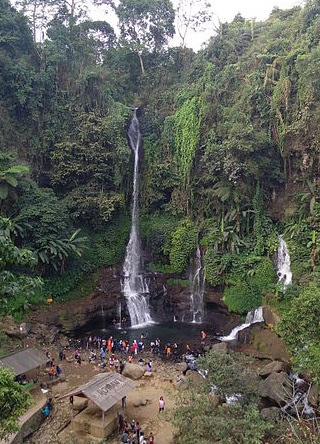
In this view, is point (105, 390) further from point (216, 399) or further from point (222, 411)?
point (222, 411)

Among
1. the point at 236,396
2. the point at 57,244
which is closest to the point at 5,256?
the point at 236,396

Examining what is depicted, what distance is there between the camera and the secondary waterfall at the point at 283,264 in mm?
23484

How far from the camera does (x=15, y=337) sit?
2031 cm

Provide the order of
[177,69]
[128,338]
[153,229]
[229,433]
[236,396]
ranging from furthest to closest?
[177,69]
[153,229]
[128,338]
[236,396]
[229,433]

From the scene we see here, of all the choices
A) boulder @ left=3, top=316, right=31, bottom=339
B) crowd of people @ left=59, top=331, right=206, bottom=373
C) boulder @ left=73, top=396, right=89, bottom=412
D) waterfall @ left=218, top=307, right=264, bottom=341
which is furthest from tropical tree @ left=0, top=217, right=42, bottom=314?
waterfall @ left=218, top=307, right=264, bottom=341

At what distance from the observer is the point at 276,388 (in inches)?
586

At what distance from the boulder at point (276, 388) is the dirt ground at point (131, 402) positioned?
144 inches

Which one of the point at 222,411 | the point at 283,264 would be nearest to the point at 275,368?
the point at 222,411

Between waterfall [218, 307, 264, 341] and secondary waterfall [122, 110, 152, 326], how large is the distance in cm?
614

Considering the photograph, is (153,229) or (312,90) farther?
(153,229)

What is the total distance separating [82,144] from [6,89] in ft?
22.1

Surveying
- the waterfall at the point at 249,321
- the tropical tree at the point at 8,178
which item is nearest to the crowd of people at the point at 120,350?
the waterfall at the point at 249,321

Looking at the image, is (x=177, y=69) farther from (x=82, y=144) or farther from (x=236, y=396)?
(x=236, y=396)

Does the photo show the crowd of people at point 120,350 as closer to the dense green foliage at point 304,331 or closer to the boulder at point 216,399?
the boulder at point 216,399
